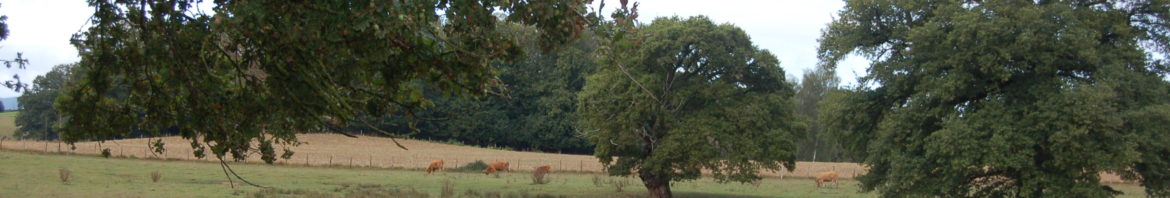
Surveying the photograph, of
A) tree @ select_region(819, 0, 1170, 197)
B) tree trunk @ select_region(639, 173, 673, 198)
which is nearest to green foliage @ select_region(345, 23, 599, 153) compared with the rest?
tree trunk @ select_region(639, 173, 673, 198)

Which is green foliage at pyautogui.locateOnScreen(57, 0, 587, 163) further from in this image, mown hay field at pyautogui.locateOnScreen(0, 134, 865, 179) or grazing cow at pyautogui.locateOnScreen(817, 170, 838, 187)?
grazing cow at pyautogui.locateOnScreen(817, 170, 838, 187)

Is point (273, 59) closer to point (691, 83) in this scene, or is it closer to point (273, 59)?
point (273, 59)

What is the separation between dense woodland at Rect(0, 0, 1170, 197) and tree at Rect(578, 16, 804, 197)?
7 centimetres

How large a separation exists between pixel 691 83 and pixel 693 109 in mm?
997

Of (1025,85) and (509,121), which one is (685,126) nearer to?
(1025,85)

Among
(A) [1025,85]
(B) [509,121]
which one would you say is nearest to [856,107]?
(A) [1025,85]

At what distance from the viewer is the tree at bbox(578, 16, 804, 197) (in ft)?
91.4

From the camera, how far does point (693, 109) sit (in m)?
29.7

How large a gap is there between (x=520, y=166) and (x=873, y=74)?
31.8m

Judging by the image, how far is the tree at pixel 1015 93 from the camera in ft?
55.3

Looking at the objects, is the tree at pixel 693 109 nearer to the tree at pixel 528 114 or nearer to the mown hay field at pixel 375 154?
the mown hay field at pixel 375 154

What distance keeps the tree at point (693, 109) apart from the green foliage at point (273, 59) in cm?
2137

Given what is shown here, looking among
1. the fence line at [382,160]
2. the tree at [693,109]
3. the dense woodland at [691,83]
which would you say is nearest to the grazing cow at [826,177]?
the fence line at [382,160]

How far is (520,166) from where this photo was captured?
163 feet
